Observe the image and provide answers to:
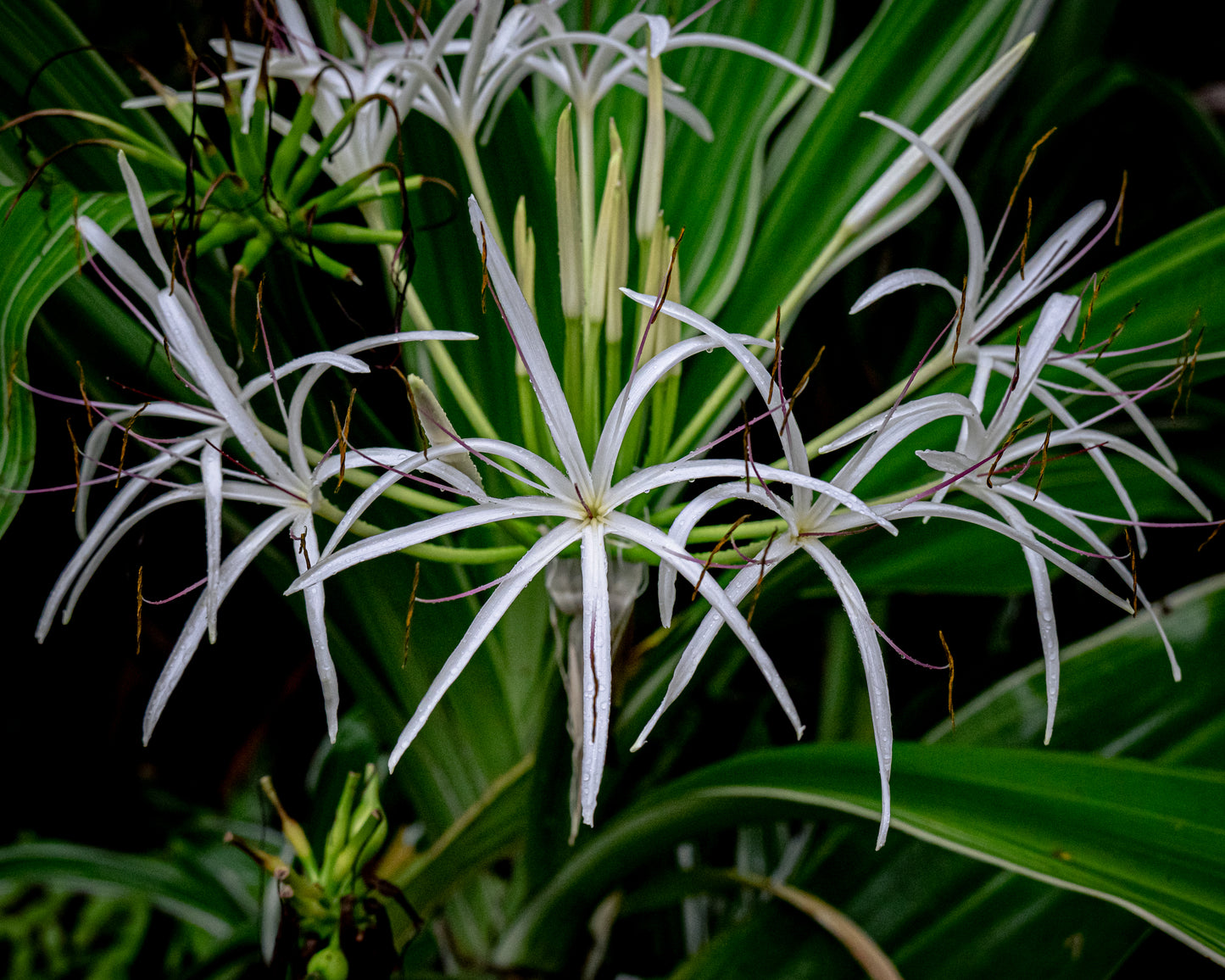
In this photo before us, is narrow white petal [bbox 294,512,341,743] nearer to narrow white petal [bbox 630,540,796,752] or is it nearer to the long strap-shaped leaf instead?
narrow white petal [bbox 630,540,796,752]

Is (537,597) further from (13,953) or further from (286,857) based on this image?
(13,953)

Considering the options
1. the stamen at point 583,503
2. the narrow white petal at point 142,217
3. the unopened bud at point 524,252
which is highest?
the unopened bud at point 524,252

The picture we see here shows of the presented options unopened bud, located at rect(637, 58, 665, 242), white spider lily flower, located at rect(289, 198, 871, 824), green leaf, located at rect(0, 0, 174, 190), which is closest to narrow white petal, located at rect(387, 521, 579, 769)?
white spider lily flower, located at rect(289, 198, 871, 824)

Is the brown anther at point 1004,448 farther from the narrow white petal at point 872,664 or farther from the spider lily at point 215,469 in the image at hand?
the spider lily at point 215,469

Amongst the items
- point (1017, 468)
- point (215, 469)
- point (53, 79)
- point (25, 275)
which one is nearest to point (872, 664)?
point (1017, 468)

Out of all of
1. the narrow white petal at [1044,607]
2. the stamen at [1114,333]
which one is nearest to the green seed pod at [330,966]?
the narrow white petal at [1044,607]

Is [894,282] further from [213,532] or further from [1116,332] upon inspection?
[213,532]
